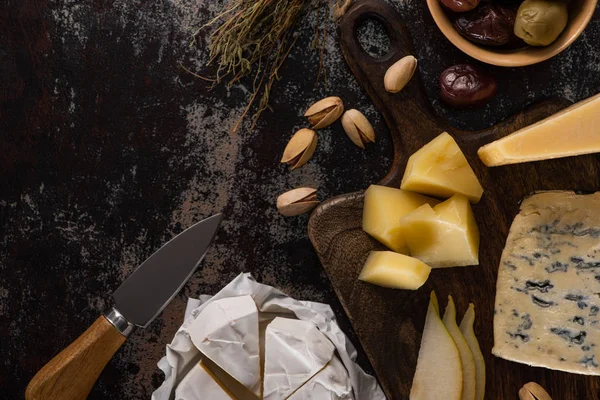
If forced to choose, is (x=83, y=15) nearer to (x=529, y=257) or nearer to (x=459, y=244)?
(x=459, y=244)

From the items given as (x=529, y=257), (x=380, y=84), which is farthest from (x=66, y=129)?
(x=529, y=257)

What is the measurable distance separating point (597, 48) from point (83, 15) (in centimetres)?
133

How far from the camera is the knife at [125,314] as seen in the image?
1.38 m

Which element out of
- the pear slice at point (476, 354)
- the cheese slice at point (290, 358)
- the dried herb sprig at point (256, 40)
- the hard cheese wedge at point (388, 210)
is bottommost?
the pear slice at point (476, 354)

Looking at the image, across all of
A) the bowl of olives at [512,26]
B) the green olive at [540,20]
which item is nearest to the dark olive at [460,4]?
the bowl of olives at [512,26]

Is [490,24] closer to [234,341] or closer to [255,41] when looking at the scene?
[255,41]

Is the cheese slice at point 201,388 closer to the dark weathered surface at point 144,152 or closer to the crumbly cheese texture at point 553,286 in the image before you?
the dark weathered surface at point 144,152

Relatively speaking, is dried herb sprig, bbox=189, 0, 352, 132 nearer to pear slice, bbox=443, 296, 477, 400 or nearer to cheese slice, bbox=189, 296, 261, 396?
cheese slice, bbox=189, 296, 261, 396

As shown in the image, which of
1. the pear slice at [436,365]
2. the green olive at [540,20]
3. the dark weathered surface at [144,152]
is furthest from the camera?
the dark weathered surface at [144,152]

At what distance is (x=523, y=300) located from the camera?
1399 millimetres

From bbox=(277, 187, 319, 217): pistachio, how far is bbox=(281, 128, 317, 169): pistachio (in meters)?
0.08

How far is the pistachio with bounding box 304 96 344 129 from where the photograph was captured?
4.75 feet

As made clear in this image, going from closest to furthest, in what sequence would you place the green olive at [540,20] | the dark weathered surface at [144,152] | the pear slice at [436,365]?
1. the green olive at [540,20]
2. the pear slice at [436,365]
3. the dark weathered surface at [144,152]

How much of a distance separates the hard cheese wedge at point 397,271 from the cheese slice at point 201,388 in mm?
437
